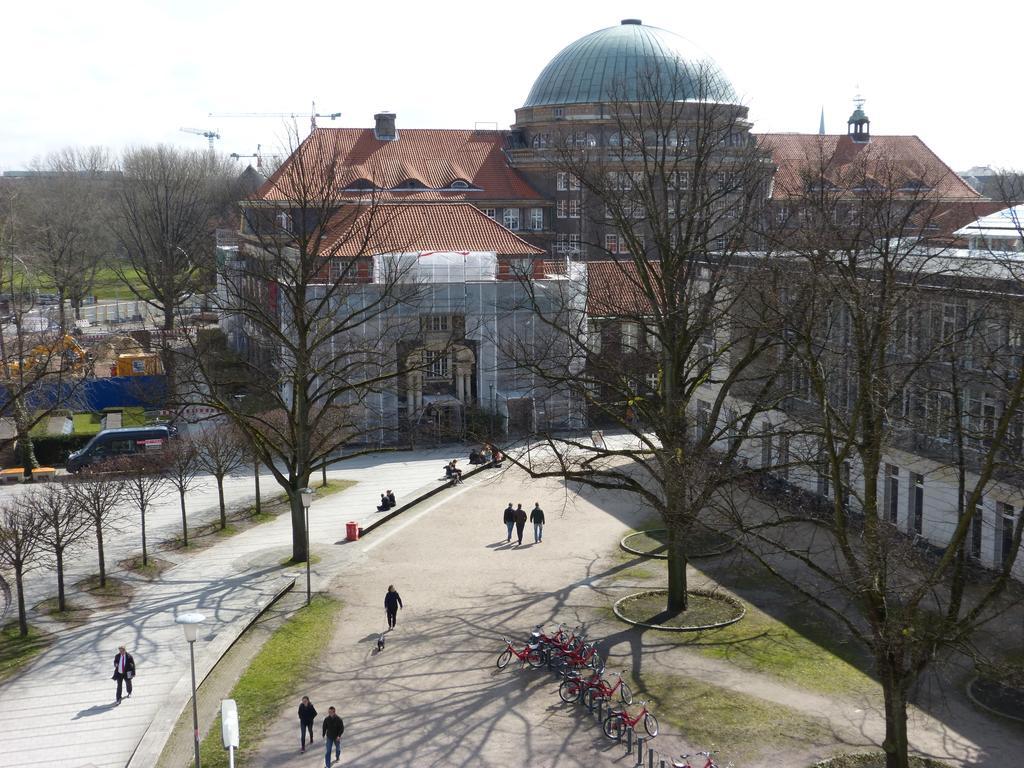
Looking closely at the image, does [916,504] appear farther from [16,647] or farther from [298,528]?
[16,647]

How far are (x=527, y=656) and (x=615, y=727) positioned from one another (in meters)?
3.42

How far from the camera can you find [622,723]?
17.5 metres

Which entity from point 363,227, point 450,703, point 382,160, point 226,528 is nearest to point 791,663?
point 450,703

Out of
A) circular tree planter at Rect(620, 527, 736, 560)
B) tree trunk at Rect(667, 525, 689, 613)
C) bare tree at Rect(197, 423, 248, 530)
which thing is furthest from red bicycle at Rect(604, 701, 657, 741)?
bare tree at Rect(197, 423, 248, 530)

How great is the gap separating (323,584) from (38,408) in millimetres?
22796

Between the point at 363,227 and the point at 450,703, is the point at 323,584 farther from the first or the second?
the point at 363,227

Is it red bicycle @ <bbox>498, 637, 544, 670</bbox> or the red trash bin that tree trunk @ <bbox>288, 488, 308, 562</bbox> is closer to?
the red trash bin

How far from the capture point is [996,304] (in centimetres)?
1866

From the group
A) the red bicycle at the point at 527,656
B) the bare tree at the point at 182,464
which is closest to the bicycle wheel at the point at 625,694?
the red bicycle at the point at 527,656

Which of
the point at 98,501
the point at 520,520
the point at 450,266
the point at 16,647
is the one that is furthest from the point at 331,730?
the point at 450,266

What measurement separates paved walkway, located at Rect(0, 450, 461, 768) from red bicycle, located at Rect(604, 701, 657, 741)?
7.73 m

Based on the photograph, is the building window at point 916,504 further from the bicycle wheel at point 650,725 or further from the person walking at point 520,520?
the bicycle wheel at point 650,725

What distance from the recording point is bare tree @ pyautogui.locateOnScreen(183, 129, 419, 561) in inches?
1084

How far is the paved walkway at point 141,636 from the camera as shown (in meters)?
18.3
